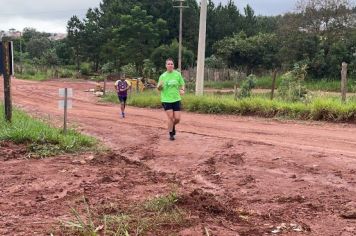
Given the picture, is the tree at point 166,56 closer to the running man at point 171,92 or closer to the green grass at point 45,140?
the running man at point 171,92

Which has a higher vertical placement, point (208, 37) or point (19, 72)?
point (208, 37)

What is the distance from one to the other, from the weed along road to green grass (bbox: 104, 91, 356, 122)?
228 centimetres

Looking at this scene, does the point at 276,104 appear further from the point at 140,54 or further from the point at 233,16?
the point at 233,16

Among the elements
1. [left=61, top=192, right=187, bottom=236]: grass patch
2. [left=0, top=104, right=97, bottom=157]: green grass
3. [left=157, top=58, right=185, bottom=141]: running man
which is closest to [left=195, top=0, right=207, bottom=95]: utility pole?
[left=157, top=58, right=185, bottom=141]: running man

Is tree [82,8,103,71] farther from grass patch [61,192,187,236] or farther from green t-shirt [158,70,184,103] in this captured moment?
A: grass patch [61,192,187,236]

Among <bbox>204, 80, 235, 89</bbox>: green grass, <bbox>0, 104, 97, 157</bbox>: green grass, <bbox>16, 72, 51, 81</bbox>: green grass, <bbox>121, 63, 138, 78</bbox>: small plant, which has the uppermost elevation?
<bbox>121, 63, 138, 78</bbox>: small plant

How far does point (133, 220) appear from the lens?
5.18 metres

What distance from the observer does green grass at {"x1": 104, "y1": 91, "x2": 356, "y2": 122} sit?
14211 millimetres

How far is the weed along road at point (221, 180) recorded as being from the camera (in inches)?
209

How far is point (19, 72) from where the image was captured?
59906 millimetres

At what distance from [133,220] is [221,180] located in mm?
2256

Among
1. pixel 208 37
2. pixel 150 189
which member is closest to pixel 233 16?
pixel 208 37

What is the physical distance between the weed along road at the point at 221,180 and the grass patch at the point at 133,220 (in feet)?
0.58

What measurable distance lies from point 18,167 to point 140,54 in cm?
3901
